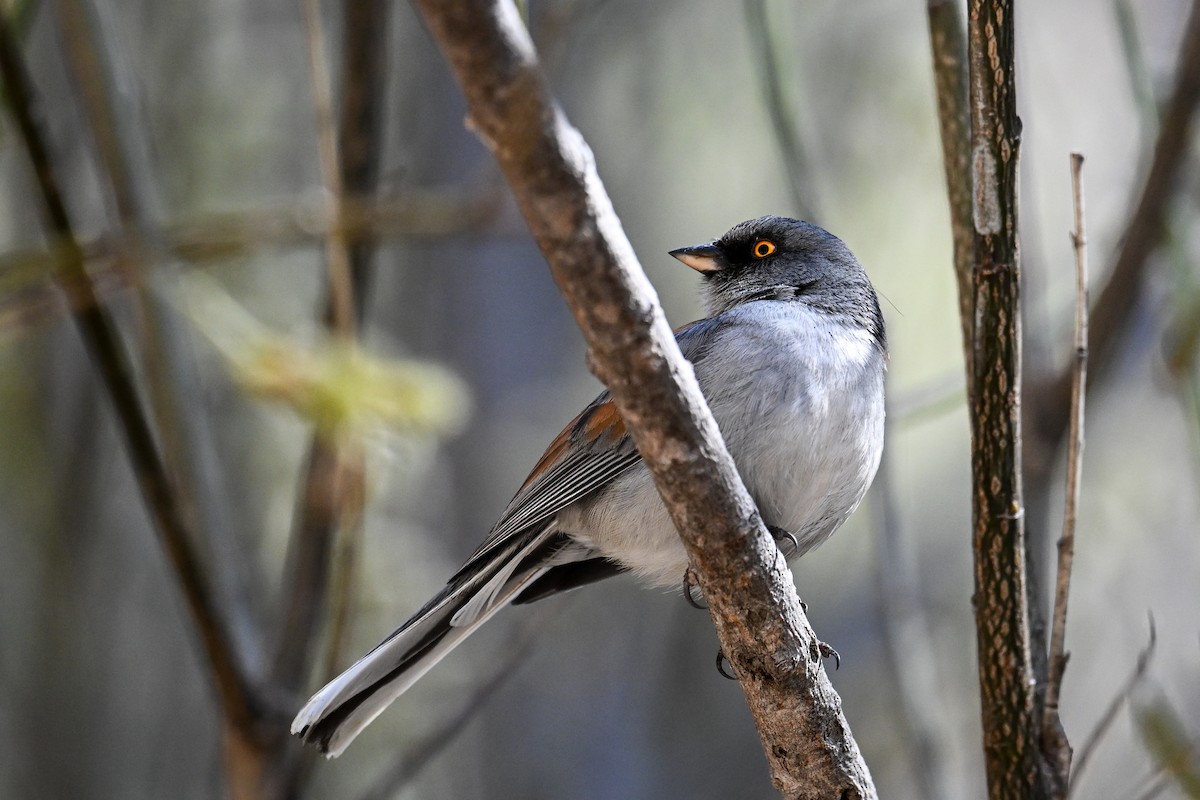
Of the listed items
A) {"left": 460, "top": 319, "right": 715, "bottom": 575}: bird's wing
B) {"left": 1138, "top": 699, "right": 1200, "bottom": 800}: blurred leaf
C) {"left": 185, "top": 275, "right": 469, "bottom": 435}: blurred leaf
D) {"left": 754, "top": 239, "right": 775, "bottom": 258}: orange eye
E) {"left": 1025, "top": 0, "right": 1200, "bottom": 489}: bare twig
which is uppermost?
{"left": 185, "top": 275, "right": 469, "bottom": 435}: blurred leaf

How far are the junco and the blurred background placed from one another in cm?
194

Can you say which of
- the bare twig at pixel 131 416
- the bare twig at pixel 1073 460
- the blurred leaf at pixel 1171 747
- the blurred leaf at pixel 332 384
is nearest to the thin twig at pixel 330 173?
the blurred leaf at pixel 332 384

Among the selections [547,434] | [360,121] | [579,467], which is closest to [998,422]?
[579,467]

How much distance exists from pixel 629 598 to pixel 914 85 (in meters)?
3.35

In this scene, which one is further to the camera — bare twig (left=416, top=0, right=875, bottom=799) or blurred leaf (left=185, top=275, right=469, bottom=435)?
blurred leaf (left=185, top=275, right=469, bottom=435)

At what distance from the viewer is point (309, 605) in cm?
443

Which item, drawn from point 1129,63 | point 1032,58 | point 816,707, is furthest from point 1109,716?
point 1032,58

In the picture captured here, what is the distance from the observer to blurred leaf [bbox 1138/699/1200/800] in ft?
9.44

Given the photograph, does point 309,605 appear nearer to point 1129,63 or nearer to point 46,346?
point 46,346

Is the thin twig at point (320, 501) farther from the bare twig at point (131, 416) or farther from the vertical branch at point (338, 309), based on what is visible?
the bare twig at point (131, 416)

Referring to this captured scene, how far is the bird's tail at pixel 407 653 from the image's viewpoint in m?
3.10

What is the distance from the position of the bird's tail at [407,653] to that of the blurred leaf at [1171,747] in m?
1.68

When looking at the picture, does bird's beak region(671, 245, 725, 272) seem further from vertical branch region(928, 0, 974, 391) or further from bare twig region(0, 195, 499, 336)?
vertical branch region(928, 0, 974, 391)

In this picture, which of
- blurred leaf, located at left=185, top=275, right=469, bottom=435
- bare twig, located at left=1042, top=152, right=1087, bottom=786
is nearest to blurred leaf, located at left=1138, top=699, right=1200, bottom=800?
bare twig, located at left=1042, top=152, right=1087, bottom=786
